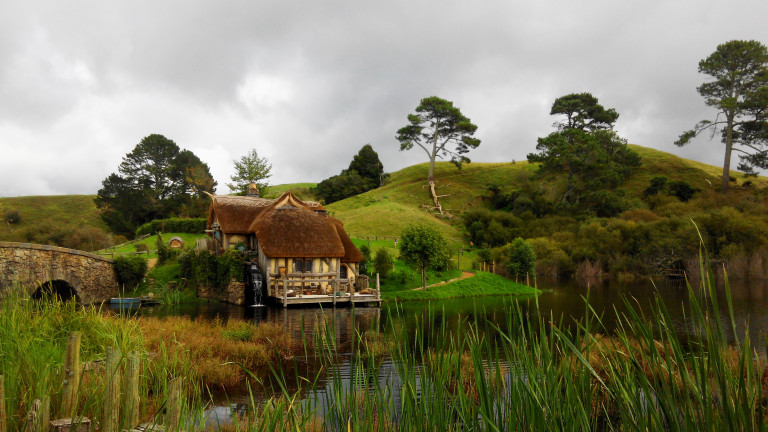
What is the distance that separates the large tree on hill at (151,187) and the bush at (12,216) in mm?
9263

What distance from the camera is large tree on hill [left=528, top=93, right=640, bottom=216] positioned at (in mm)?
58344

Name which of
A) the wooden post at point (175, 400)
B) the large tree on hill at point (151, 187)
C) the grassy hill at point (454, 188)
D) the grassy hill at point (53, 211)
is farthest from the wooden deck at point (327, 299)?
the grassy hill at point (53, 211)

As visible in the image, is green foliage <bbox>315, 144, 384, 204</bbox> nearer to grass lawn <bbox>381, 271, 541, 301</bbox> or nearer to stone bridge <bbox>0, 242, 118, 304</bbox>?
grass lawn <bbox>381, 271, 541, 301</bbox>

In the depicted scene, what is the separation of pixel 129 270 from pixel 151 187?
30.4 meters

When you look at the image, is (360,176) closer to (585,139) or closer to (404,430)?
(585,139)

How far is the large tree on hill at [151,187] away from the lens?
55.5 metres

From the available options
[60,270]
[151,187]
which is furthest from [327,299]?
[151,187]

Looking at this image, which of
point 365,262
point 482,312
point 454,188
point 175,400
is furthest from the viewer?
point 454,188

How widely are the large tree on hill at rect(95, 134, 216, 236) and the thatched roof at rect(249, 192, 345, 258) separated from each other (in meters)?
25.6

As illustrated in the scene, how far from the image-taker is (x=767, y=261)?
3925 cm

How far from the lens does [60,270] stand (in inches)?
1014

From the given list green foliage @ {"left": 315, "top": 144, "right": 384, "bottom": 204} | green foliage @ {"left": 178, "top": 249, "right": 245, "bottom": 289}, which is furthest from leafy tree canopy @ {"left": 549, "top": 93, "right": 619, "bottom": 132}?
green foliage @ {"left": 178, "top": 249, "right": 245, "bottom": 289}

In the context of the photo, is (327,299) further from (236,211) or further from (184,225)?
(184,225)

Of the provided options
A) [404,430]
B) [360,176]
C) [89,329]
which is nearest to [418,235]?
[89,329]
